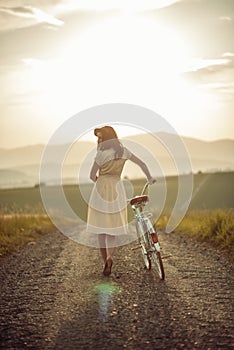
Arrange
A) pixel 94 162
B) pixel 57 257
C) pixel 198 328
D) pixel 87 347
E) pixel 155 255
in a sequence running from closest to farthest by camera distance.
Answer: pixel 87 347
pixel 198 328
pixel 155 255
pixel 94 162
pixel 57 257

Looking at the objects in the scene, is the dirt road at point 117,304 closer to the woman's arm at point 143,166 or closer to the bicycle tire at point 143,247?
the bicycle tire at point 143,247

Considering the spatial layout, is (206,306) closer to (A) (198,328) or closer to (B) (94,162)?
(A) (198,328)

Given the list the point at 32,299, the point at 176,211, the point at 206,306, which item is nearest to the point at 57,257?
the point at 32,299

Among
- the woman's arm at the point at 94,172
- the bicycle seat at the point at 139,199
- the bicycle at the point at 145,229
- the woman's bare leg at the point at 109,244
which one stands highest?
the woman's arm at the point at 94,172

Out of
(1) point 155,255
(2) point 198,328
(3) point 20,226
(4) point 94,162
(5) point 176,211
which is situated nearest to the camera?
(2) point 198,328

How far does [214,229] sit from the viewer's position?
14523 millimetres

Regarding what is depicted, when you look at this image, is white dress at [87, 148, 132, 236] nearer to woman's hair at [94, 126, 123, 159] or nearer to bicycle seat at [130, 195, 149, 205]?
woman's hair at [94, 126, 123, 159]

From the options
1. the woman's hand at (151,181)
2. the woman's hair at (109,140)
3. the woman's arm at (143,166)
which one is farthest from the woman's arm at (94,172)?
the woman's hand at (151,181)

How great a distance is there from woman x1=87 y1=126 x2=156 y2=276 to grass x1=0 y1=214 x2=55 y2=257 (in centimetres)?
394

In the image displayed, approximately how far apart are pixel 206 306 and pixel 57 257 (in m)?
5.41

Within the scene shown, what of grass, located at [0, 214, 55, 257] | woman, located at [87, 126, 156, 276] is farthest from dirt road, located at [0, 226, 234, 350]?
grass, located at [0, 214, 55, 257]

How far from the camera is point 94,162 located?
10.0 metres

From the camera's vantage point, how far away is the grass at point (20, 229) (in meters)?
14.6

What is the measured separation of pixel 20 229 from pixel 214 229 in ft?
18.8
